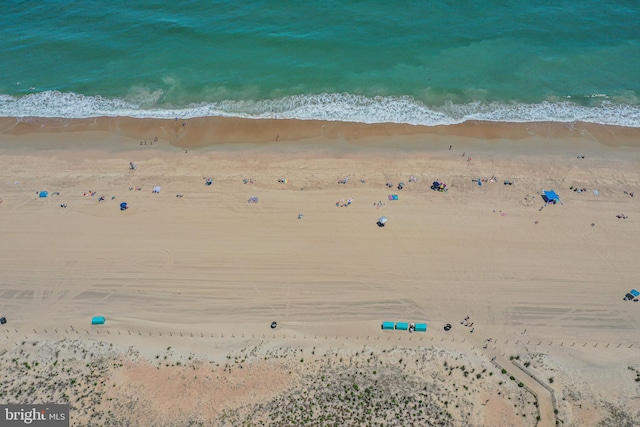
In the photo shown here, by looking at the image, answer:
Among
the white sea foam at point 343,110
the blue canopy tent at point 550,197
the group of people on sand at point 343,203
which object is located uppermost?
the white sea foam at point 343,110

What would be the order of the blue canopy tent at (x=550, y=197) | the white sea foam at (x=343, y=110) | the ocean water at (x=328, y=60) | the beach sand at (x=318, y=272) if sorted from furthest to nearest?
the ocean water at (x=328, y=60) → the white sea foam at (x=343, y=110) → the blue canopy tent at (x=550, y=197) → the beach sand at (x=318, y=272)

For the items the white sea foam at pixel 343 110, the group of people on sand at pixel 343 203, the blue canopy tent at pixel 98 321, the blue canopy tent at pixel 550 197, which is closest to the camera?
the blue canopy tent at pixel 98 321

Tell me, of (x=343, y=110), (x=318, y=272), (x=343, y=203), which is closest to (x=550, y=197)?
(x=343, y=203)

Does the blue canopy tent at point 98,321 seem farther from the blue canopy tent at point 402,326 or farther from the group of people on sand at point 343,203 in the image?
the blue canopy tent at point 402,326

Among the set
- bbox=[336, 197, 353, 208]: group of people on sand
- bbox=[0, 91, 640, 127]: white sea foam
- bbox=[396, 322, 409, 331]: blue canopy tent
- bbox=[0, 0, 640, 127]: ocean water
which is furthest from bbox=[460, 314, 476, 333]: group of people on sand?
bbox=[0, 0, 640, 127]: ocean water

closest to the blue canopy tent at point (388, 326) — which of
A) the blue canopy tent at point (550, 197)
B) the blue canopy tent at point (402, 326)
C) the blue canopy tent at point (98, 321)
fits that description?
the blue canopy tent at point (402, 326)

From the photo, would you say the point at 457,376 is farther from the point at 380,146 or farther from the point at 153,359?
the point at 380,146
